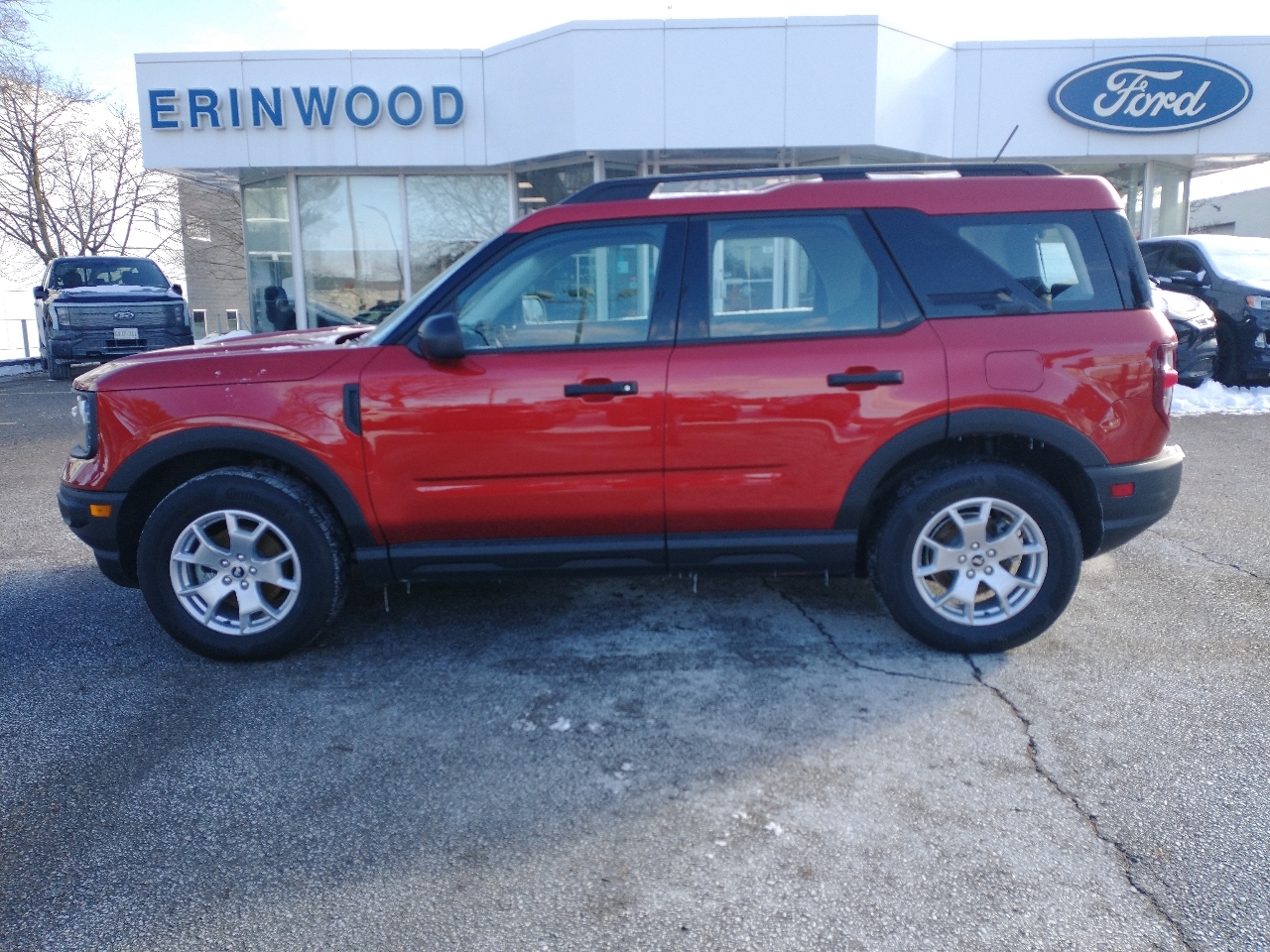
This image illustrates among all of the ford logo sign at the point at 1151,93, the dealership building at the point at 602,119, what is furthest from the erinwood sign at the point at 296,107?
the ford logo sign at the point at 1151,93

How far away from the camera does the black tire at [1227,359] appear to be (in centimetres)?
1153

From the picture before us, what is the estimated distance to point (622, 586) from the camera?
5.00 m

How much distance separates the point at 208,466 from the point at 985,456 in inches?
129

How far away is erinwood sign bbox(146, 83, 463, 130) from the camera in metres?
14.5

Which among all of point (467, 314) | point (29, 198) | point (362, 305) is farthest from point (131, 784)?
point (29, 198)

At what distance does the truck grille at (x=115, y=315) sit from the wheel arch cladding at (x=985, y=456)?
47.6 ft

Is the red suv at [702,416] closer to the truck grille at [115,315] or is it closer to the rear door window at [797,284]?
the rear door window at [797,284]

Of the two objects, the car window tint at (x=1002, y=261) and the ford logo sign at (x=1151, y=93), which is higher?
the ford logo sign at (x=1151, y=93)

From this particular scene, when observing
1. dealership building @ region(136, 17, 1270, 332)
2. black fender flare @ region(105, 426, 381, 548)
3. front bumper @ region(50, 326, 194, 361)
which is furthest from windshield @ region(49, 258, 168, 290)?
black fender flare @ region(105, 426, 381, 548)

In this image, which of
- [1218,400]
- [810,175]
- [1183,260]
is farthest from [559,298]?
[1183,260]

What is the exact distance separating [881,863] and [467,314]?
2522mm

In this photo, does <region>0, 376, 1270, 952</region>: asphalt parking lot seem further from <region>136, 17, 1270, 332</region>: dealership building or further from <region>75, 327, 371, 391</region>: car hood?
<region>136, 17, 1270, 332</region>: dealership building

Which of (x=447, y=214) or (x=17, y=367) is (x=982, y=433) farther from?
(x=17, y=367)

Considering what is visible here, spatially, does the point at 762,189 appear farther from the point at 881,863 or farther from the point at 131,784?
the point at 131,784
